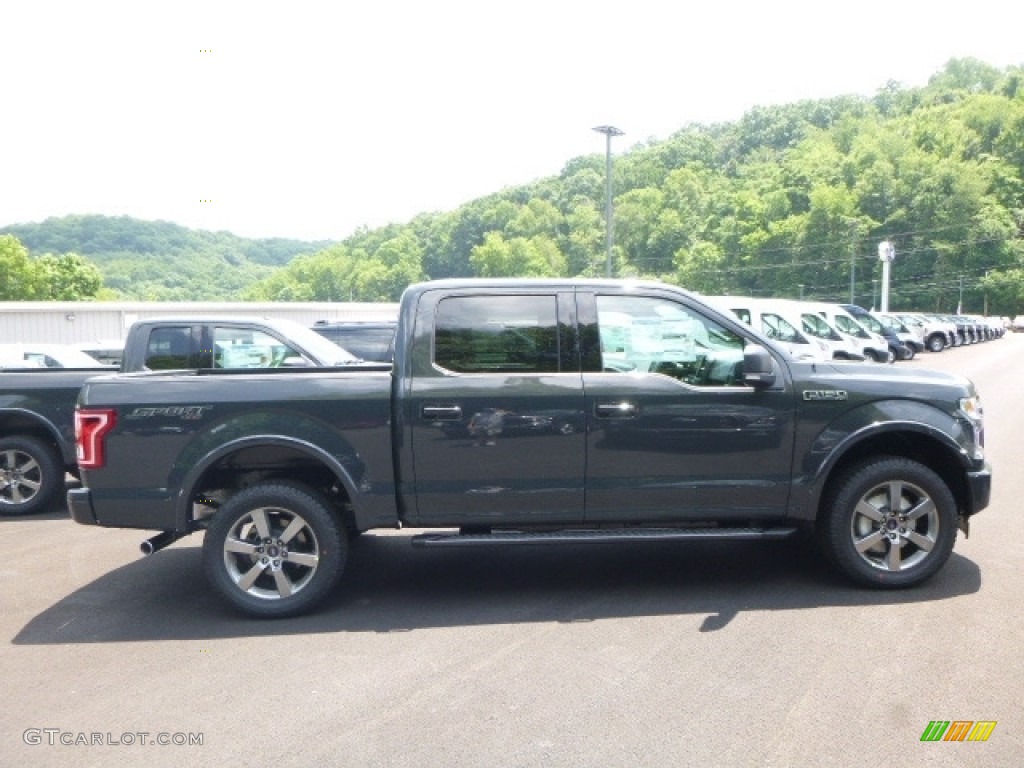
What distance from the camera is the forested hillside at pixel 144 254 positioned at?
399ft

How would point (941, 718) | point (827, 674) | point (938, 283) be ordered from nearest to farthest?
point (941, 718)
point (827, 674)
point (938, 283)

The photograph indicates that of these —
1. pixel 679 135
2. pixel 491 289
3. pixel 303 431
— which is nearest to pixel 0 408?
pixel 303 431

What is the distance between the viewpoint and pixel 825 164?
11500cm

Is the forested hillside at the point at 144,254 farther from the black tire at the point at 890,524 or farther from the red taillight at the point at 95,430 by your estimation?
Answer: the black tire at the point at 890,524

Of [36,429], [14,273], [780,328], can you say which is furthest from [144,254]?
[36,429]

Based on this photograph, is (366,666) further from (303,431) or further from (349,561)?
(349,561)

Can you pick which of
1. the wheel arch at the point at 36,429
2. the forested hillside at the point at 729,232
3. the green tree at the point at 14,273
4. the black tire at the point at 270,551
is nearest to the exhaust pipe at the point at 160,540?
the black tire at the point at 270,551

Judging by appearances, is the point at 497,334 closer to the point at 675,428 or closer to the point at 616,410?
the point at 616,410

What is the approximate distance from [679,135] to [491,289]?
155301 mm

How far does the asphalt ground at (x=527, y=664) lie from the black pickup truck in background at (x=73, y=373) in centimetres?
198

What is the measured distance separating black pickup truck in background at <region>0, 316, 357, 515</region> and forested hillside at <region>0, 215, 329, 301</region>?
11147 centimetres

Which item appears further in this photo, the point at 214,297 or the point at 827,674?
the point at 214,297

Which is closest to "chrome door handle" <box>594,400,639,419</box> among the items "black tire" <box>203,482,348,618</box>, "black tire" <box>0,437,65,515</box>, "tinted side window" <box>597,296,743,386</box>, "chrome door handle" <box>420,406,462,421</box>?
"tinted side window" <box>597,296,743,386</box>

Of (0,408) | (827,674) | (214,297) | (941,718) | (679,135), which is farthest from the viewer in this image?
(679,135)
